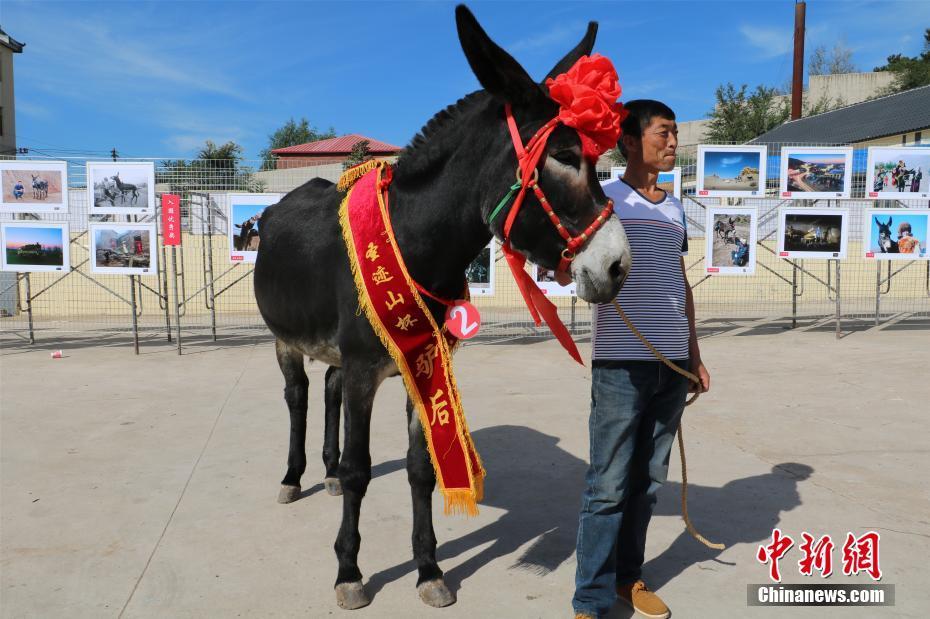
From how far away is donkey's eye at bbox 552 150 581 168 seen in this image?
7.57 feet

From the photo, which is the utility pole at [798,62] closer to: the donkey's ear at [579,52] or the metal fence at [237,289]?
the metal fence at [237,289]

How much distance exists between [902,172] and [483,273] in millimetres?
7211

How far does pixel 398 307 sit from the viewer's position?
280 centimetres

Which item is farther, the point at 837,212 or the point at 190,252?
the point at 190,252

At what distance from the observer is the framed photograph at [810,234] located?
34.3 feet

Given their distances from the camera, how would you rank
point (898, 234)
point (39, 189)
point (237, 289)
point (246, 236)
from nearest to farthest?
1. point (39, 189)
2. point (246, 236)
3. point (898, 234)
4. point (237, 289)

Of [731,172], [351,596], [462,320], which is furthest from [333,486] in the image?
[731,172]

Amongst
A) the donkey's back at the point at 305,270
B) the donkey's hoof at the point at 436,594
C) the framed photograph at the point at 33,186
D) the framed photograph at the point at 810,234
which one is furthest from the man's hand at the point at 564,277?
the framed photograph at the point at 33,186

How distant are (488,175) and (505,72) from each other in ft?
1.28

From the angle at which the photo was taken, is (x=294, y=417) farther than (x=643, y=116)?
Yes

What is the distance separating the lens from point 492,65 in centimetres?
233

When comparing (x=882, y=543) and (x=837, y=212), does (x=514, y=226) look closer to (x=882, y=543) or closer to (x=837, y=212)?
(x=882, y=543)

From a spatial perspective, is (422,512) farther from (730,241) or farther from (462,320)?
(730,241)

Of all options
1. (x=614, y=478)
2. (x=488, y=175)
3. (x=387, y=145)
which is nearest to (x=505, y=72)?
(x=488, y=175)
